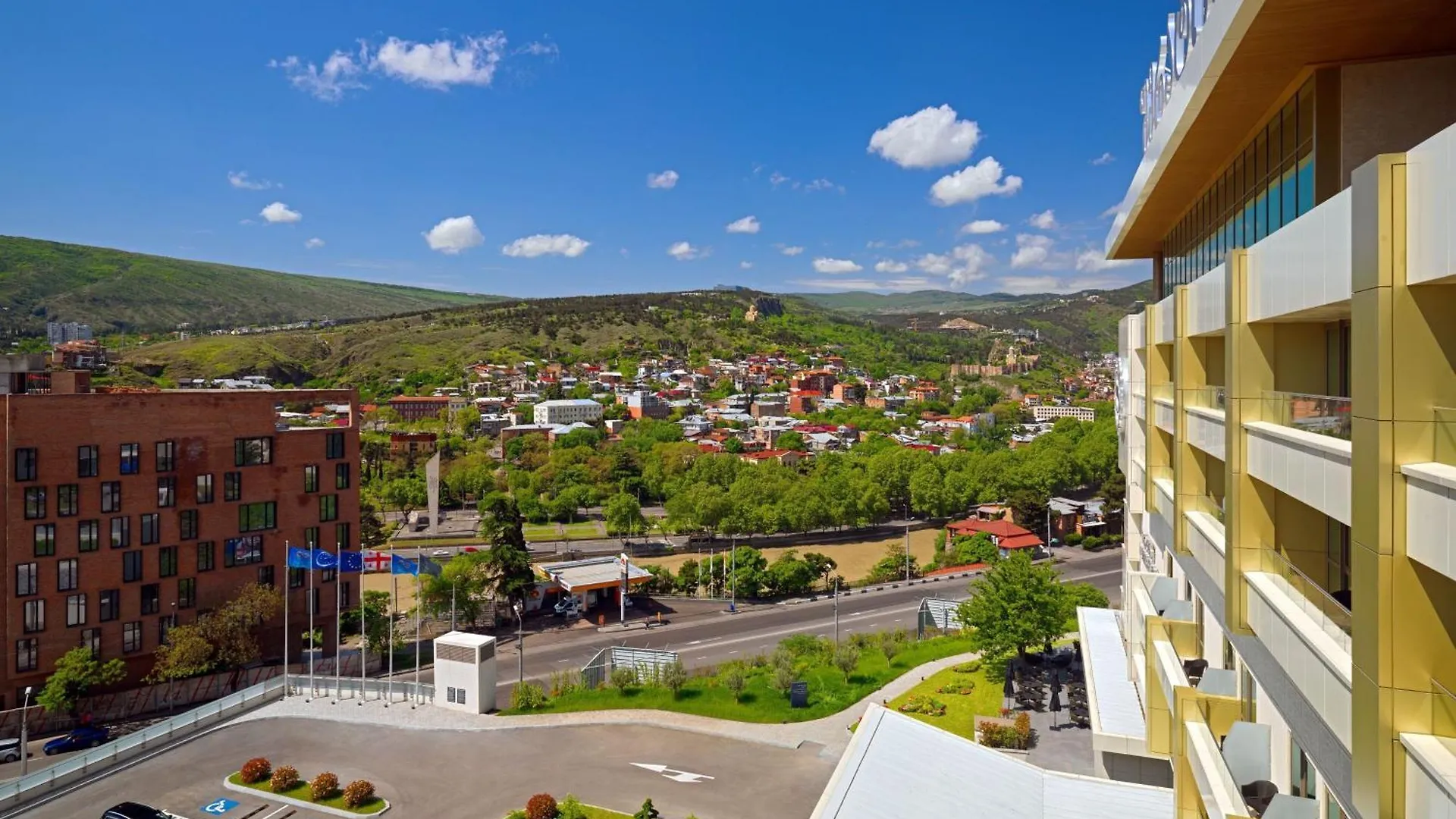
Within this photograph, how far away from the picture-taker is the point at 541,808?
77.7 ft

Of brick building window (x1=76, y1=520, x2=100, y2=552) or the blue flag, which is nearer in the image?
the blue flag

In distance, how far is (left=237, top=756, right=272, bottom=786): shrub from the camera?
88.5 feet

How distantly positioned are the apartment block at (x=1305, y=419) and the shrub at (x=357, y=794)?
20598mm

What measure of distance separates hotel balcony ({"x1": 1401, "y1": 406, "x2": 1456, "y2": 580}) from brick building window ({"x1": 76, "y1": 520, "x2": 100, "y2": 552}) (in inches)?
1850

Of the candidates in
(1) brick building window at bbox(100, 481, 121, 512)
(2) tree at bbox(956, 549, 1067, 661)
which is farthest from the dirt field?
(1) brick building window at bbox(100, 481, 121, 512)

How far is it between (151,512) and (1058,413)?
175033 millimetres

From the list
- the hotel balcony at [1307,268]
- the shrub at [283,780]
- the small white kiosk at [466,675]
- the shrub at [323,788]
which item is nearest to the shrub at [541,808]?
the shrub at [323,788]

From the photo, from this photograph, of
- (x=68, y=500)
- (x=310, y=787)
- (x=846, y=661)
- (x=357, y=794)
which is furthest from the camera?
(x=846, y=661)

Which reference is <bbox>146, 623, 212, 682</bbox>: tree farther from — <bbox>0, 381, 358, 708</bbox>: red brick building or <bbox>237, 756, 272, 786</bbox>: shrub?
A: <bbox>237, 756, 272, 786</bbox>: shrub

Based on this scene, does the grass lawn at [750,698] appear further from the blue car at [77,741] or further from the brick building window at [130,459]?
the brick building window at [130,459]

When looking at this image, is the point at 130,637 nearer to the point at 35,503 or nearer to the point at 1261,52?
the point at 35,503

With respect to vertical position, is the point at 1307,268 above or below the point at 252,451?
above

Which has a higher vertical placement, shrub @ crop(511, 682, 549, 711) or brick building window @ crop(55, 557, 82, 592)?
brick building window @ crop(55, 557, 82, 592)

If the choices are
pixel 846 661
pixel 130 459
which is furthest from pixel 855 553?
pixel 130 459
